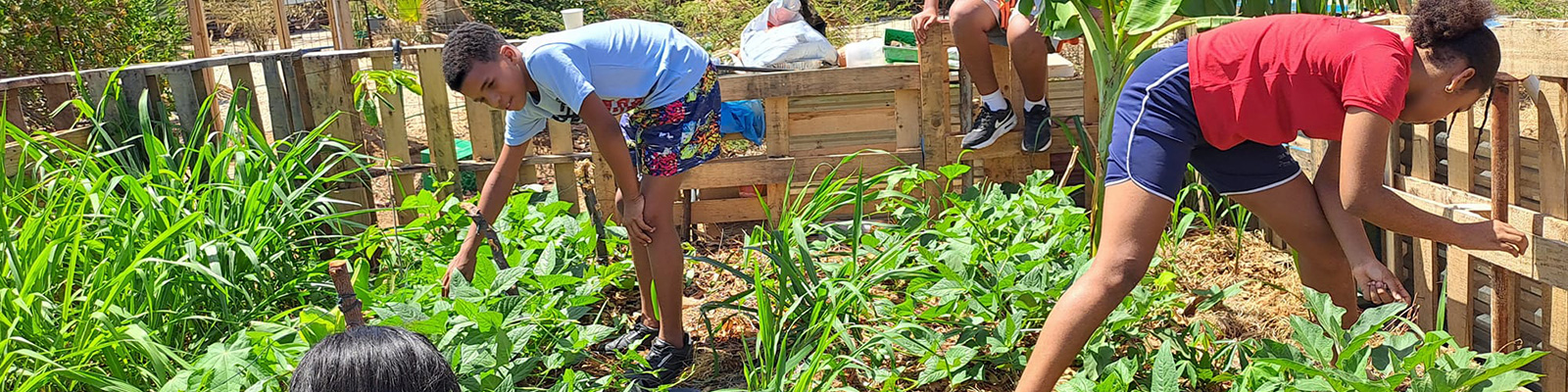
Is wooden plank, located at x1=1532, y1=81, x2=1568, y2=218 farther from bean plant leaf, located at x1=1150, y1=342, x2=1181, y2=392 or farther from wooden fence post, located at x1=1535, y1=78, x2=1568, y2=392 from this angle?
bean plant leaf, located at x1=1150, y1=342, x2=1181, y2=392

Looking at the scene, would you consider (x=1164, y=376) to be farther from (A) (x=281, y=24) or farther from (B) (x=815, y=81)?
(A) (x=281, y=24)

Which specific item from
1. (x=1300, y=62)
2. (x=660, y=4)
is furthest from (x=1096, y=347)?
(x=660, y=4)

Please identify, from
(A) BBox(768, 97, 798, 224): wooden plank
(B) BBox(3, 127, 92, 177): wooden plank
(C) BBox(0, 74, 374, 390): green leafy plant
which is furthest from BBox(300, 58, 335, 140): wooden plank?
(A) BBox(768, 97, 798, 224): wooden plank

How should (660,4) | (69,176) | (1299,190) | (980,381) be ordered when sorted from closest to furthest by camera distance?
(1299,190) → (980,381) → (69,176) → (660,4)

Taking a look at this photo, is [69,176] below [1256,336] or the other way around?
the other way around

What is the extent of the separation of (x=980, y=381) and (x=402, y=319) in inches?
57.9

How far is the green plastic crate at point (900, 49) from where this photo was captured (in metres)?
4.86

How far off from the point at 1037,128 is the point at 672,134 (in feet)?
5.66

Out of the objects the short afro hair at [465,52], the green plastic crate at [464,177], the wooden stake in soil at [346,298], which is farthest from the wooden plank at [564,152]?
the wooden stake in soil at [346,298]

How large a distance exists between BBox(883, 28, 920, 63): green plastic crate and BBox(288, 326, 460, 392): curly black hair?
11.3 feet

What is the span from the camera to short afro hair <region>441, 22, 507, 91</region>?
9.32ft

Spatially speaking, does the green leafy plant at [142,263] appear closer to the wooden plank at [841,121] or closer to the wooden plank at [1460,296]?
the wooden plank at [841,121]

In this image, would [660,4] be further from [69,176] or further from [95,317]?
[95,317]

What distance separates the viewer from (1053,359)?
7.77 ft
